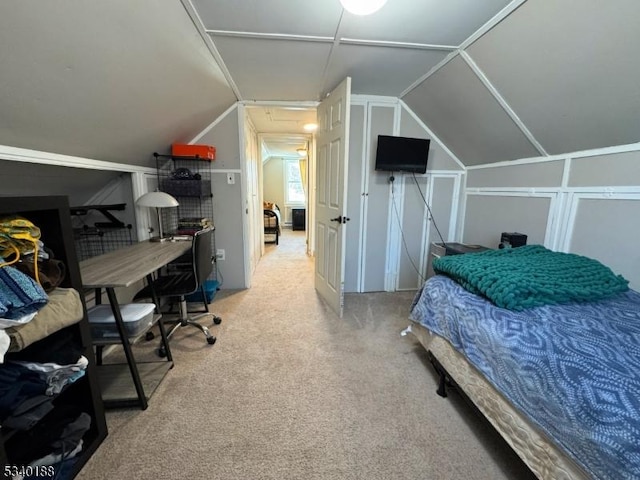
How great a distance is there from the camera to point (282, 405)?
1.46m

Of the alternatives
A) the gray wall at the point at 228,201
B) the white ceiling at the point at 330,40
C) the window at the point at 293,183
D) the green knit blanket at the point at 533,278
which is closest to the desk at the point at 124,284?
the gray wall at the point at 228,201

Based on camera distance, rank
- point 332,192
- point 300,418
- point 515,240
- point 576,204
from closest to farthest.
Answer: point 300,418
point 576,204
point 515,240
point 332,192

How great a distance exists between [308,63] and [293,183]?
20.6 feet

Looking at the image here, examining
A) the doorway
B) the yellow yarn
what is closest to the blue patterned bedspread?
the yellow yarn

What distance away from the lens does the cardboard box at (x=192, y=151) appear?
99.3 inches

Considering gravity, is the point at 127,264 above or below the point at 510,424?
above

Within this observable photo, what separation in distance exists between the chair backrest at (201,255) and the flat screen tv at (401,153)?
1.80 meters

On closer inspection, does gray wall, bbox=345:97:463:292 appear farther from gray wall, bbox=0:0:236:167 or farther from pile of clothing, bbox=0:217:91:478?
pile of clothing, bbox=0:217:91:478

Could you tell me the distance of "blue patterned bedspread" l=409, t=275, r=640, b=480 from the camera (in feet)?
2.30

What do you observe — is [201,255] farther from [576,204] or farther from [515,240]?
[576,204]

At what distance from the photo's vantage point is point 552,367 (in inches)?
34.6

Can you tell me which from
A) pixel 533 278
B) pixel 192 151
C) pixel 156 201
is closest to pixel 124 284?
pixel 156 201

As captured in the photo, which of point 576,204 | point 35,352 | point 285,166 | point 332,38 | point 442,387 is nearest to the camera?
point 35,352

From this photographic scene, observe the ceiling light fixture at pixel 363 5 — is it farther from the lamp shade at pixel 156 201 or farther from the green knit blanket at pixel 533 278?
the lamp shade at pixel 156 201
